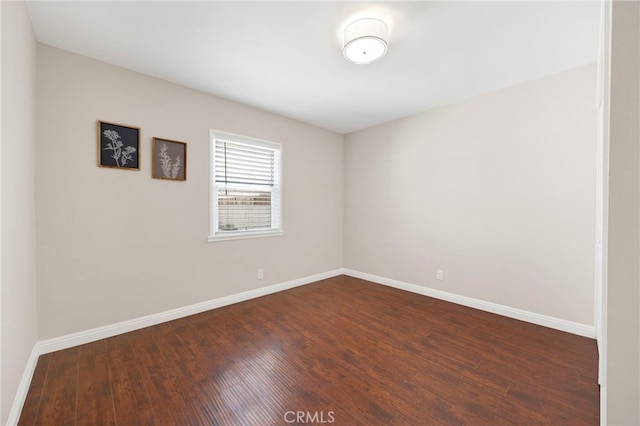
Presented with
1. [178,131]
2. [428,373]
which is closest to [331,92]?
[178,131]

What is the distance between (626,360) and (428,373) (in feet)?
3.92

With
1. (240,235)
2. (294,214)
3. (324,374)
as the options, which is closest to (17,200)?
(240,235)

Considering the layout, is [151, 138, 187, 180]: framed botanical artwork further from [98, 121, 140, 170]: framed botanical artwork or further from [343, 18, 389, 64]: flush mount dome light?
[343, 18, 389, 64]: flush mount dome light

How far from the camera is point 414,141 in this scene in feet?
12.0

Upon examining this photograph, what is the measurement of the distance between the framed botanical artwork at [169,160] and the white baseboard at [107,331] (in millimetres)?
1450

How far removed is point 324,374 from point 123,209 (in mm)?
2338

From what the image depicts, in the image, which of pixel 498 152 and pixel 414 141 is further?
pixel 414 141

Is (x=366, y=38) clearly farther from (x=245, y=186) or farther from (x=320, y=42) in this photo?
(x=245, y=186)

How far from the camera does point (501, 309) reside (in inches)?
114

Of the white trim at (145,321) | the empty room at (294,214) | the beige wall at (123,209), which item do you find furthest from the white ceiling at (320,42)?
the white trim at (145,321)

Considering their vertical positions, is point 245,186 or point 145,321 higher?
point 245,186

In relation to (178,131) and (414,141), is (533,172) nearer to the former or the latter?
(414,141)

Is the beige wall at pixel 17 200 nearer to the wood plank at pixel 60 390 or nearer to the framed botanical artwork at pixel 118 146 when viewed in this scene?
the wood plank at pixel 60 390

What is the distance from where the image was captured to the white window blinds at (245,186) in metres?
3.19
